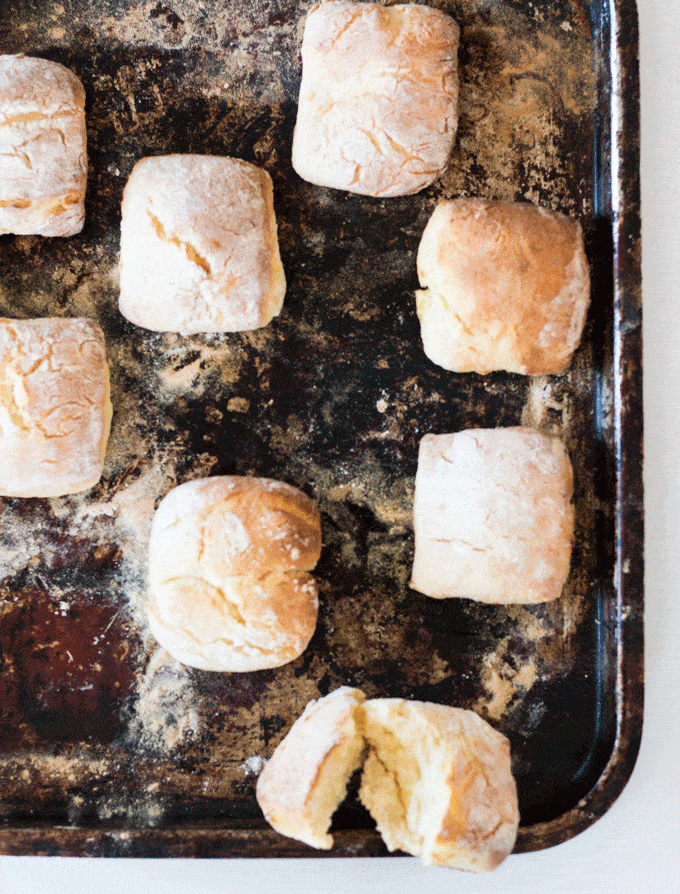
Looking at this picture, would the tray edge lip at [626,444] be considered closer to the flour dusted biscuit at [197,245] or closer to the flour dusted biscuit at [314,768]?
the flour dusted biscuit at [314,768]

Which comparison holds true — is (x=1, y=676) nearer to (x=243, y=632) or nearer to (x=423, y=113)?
(x=243, y=632)

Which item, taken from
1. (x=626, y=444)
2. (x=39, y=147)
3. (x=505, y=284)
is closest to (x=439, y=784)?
(x=626, y=444)

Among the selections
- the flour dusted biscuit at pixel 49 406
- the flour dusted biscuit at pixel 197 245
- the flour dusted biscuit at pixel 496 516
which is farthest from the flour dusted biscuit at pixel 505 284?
the flour dusted biscuit at pixel 49 406

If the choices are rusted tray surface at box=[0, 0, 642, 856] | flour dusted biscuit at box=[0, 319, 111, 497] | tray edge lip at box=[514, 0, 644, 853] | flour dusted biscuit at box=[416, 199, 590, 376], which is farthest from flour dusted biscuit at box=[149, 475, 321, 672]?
tray edge lip at box=[514, 0, 644, 853]

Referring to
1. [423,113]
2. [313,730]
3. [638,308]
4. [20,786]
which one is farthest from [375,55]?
[20,786]

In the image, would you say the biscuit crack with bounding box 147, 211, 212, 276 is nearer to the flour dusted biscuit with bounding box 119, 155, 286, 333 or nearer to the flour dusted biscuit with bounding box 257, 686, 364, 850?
the flour dusted biscuit with bounding box 119, 155, 286, 333
